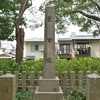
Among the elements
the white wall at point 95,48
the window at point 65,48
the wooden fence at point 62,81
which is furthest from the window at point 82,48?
the wooden fence at point 62,81

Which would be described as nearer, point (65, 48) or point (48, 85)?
point (48, 85)

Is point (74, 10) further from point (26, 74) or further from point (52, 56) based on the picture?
point (52, 56)

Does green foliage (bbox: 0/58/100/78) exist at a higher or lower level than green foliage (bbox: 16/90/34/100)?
higher

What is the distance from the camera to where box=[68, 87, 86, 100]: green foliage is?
283 inches

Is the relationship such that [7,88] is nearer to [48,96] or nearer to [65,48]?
[48,96]

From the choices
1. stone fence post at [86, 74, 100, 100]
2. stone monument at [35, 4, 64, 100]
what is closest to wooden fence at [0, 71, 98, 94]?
stone monument at [35, 4, 64, 100]

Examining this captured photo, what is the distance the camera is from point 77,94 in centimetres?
755

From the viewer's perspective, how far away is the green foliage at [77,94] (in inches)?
283

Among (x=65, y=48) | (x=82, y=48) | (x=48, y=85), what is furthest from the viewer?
(x=82, y=48)

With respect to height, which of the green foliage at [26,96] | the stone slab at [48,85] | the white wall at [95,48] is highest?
the white wall at [95,48]

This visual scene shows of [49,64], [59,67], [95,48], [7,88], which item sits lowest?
[7,88]

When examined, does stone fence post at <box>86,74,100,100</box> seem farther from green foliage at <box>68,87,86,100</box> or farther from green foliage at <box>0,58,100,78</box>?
green foliage at <box>0,58,100,78</box>

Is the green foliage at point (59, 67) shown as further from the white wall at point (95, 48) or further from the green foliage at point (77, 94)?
the white wall at point (95, 48)

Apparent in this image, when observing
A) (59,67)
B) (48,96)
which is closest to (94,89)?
(48,96)
